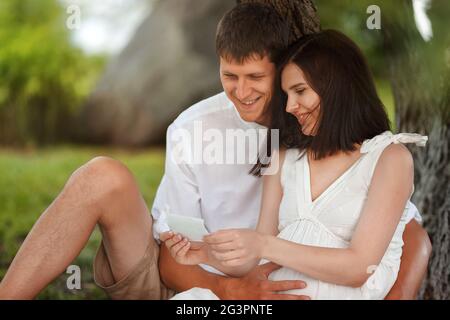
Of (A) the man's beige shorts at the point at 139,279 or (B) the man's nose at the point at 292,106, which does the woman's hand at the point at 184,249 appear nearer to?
(A) the man's beige shorts at the point at 139,279

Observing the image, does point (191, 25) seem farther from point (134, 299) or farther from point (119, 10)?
point (134, 299)

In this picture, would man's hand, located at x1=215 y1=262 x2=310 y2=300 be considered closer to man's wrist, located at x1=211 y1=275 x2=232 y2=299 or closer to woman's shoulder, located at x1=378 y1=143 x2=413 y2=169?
man's wrist, located at x1=211 y1=275 x2=232 y2=299

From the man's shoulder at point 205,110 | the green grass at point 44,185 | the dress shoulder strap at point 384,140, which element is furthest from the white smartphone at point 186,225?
the green grass at point 44,185

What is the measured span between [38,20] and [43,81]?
0.67 meters

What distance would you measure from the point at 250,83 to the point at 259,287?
1.74 ft

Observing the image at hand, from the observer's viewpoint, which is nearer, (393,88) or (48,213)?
(48,213)

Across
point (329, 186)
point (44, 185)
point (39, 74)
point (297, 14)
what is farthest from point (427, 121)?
point (39, 74)

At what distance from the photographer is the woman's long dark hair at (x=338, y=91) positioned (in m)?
1.74

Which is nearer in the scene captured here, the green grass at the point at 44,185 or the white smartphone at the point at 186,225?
the white smartphone at the point at 186,225

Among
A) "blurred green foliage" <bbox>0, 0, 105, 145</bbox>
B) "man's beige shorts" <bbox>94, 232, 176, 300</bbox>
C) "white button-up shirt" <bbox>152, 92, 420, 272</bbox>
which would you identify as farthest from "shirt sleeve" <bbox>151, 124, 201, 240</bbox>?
"blurred green foliage" <bbox>0, 0, 105, 145</bbox>

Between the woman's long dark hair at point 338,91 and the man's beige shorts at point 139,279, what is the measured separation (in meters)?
0.52

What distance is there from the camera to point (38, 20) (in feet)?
18.0

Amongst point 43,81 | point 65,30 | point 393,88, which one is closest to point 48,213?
point 393,88
